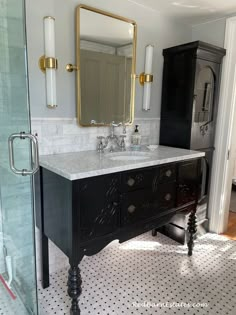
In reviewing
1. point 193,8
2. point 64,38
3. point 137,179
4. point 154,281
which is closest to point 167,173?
point 137,179

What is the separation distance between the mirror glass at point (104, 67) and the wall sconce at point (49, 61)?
0.22 m

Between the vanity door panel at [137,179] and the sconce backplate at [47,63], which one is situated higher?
the sconce backplate at [47,63]

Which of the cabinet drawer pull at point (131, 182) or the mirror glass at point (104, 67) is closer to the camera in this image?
the cabinet drawer pull at point (131, 182)

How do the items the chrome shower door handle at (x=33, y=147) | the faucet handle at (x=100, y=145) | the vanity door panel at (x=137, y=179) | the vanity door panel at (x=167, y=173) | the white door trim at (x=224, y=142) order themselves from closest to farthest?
the chrome shower door handle at (x=33, y=147) < the vanity door panel at (x=137, y=179) < the vanity door panel at (x=167, y=173) < the faucet handle at (x=100, y=145) < the white door trim at (x=224, y=142)

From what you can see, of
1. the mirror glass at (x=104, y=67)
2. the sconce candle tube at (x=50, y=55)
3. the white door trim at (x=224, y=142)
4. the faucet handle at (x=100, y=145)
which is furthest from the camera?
the white door trim at (x=224, y=142)

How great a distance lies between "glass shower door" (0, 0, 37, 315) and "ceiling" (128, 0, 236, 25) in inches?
45.2

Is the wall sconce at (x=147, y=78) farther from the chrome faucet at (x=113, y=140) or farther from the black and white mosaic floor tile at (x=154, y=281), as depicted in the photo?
the black and white mosaic floor tile at (x=154, y=281)

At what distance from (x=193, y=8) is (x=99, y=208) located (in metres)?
1.98

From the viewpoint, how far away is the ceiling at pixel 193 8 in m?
1.97

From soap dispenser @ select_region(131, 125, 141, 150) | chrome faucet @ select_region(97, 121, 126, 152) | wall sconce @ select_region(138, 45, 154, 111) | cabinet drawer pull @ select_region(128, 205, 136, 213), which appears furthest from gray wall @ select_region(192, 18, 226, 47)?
cabinet drawer pull @ select_region(128, 205, 136, 213)

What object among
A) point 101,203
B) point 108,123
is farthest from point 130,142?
point 101,203

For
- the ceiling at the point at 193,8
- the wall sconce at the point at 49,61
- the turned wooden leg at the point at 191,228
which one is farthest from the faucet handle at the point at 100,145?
the ceiling at the point at 193,8

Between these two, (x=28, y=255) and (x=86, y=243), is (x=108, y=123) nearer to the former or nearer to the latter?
(x=86, y=243)

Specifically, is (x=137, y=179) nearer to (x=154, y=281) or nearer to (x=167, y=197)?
(x=167, y=197)
